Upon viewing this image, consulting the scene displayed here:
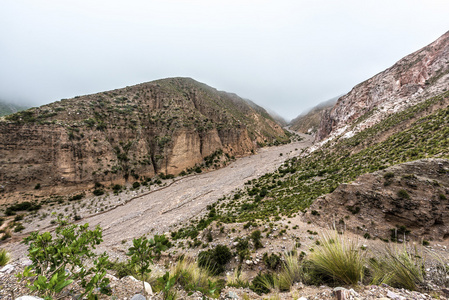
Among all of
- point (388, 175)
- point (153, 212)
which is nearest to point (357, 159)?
point (388, 175)

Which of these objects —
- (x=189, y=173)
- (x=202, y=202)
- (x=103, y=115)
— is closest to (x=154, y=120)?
(x=103, y=115)

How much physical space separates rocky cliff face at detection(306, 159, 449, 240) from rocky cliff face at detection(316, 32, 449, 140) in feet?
82.5

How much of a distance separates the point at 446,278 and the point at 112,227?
2129cm

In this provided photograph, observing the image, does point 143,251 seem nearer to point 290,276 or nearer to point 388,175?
point 290,276

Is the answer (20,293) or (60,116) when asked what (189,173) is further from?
(20,293)

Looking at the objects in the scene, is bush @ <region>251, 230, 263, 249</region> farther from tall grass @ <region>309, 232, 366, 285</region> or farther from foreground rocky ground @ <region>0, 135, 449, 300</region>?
tall grass @ <region>309, 232, 366, 285</region>

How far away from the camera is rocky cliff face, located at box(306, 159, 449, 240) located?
22.9 feet

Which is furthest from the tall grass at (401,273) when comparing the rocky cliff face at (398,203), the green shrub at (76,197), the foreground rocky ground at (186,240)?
the green shrub at (76,197)

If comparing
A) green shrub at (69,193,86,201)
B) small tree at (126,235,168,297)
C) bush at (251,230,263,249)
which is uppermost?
small tree at (126,235,168,297)

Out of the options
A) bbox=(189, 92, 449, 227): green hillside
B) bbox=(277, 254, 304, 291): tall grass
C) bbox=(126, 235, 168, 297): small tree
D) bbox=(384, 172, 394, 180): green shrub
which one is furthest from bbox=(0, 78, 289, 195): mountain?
bbox=(384, 172, 394, 180): green shrub

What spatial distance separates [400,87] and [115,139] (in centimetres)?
6044

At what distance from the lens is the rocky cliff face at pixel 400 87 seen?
2819 centimetres

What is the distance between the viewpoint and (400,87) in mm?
33938

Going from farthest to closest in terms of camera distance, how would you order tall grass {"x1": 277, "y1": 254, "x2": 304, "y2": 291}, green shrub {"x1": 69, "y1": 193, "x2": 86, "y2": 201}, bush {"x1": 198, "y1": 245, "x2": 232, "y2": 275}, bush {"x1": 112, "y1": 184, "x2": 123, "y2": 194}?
bush {"x1": 112, "y1": 184, "x2": 123, "y2": 194}, green shrub {"x1": 69, "y1": 193, "x2": 86, "y2": 201}, bush {"x1": 198, "y1": 245, "x2": 232, "y2": 275}, tall grass {"x1": 277, "y1": 254, "x2": 304, "y2": 291}
